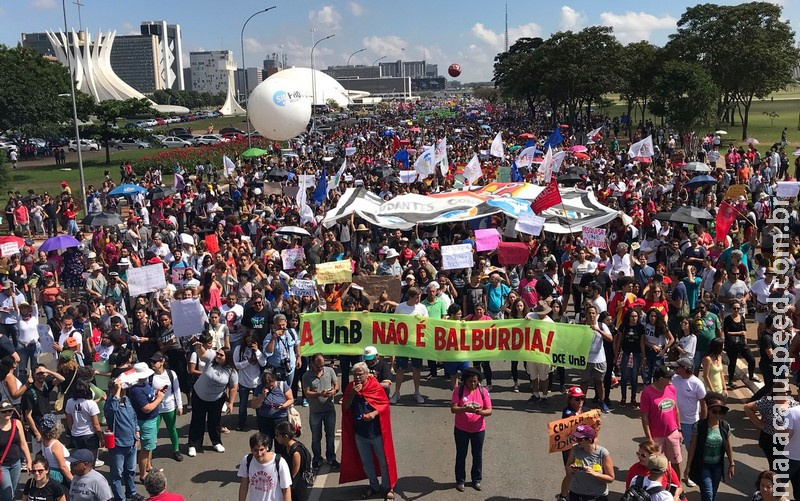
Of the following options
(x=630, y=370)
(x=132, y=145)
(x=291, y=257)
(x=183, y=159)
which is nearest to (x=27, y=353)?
(x=291, y=257)

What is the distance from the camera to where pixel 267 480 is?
6.10 meters

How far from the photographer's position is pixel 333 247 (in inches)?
573

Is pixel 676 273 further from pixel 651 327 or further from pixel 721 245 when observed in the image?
pixel 721 245

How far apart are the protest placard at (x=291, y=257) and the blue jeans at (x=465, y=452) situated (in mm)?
7033

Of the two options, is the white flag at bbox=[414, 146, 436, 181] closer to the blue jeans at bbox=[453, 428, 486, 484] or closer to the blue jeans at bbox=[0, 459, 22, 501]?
the blue jeans at bbox=[453, 428, 486, 484]

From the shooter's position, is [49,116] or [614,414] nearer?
[614,414]

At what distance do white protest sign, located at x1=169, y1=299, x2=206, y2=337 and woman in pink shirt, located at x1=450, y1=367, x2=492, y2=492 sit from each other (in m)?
4.40

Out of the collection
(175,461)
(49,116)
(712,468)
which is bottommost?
(175,461)

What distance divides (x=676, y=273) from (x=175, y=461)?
7.61 m

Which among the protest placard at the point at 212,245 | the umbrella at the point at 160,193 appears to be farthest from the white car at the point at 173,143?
the protest placard at the point at 212,245

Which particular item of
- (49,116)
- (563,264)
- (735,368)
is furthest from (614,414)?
(49,116)

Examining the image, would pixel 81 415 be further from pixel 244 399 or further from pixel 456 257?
pixel 456 257

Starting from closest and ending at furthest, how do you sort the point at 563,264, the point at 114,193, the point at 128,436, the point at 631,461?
the point at 128,436, the point at 631,461, the point at 563,264, the point at 114,193

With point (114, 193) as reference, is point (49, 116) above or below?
above
